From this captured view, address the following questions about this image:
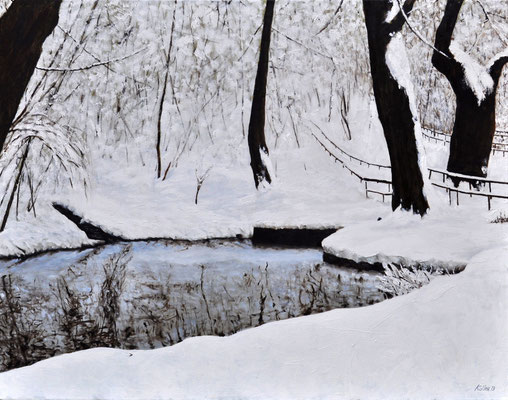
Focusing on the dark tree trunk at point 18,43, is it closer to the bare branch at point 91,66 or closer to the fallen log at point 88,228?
the bare branch at point 91,66

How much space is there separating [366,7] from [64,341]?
7.25 feet

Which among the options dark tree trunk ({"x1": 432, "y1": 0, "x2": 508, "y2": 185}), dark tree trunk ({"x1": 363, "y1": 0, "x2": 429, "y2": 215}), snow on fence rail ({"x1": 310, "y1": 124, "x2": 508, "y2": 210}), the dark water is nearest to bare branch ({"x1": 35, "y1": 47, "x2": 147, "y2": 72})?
the dark water

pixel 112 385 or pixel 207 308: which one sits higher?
pixel 207 308

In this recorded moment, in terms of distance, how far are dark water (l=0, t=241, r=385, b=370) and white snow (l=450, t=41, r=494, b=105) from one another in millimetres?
1161

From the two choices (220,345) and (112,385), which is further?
(220,345)

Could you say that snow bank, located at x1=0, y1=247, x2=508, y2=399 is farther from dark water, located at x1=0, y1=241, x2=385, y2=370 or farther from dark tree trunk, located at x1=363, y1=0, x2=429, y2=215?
dark tree trunk, located at x1=363, y1=0, x2=429, y2=215

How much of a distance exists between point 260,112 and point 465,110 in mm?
1077

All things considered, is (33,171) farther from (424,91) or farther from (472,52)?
(472,52)

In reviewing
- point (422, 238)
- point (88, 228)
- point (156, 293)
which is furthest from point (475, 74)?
point (88, 228)

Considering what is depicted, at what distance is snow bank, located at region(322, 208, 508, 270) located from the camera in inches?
101

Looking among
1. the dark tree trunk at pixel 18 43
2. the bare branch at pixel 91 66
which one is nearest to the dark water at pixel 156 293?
the dark tree trunk at pixel 18 43

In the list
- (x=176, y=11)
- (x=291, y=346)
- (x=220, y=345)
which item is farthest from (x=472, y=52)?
(x=220, y=345)

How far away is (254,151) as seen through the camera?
2959 mm
